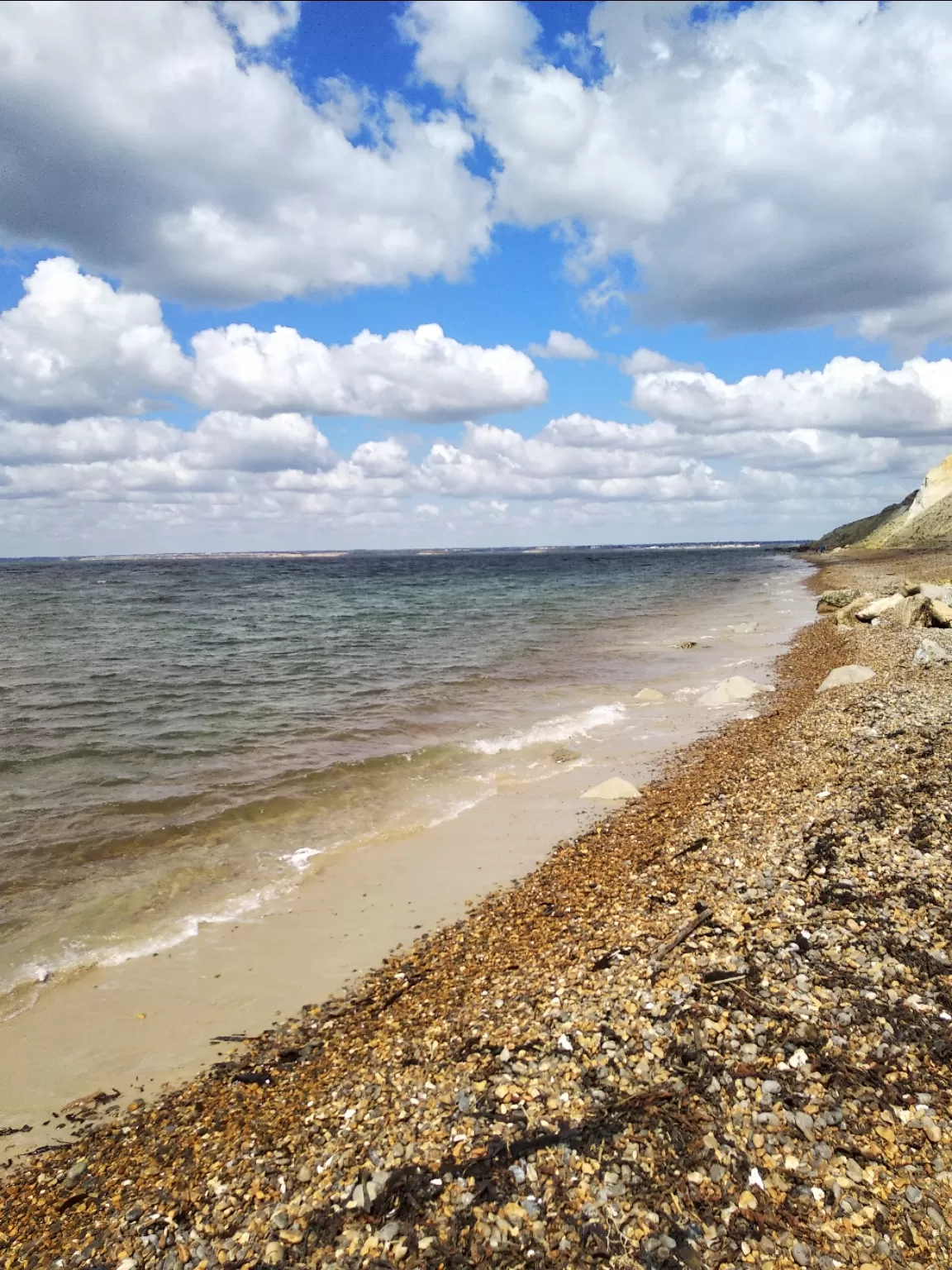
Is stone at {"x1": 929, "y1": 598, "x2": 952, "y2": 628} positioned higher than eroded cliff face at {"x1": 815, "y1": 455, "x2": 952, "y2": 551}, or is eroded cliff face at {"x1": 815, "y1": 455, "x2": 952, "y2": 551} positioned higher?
eroded cliff face at {"x1": 815, "y1": 455, "x2": 952, "y2": 551}

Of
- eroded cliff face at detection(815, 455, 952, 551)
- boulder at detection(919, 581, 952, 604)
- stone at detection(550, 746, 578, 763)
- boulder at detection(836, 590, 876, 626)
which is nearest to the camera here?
stone at detection(550, 746, 578, 763)

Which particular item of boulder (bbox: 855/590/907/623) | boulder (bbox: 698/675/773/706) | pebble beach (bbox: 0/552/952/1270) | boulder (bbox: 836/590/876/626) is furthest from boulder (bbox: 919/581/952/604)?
pebble beach (bbox: 0/552/952/1270)

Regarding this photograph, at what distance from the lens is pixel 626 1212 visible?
4266mm

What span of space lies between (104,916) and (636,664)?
22.0 m

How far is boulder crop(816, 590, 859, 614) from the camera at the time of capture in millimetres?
38656

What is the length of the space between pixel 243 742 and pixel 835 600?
35.7 metres

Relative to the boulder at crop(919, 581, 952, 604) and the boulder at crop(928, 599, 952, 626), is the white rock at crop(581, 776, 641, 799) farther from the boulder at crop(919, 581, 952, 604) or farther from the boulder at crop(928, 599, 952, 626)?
the boulder at crop(919, 581, 952, 604)

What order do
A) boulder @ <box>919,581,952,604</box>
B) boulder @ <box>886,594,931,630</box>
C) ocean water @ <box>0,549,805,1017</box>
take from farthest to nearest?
boulder @ <box>919,581,952,604</box> < boulder @ <box>886,594,931,630</box> < ocean water @ <box>0,549,805,1017</box>

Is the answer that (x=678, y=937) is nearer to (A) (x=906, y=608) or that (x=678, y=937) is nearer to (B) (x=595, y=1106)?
(B) (x=595, y=1106)

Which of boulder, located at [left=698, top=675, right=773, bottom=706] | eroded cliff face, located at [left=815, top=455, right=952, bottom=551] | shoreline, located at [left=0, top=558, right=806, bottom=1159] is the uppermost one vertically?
eroded cliff face, located at [left=815, top=455, right=952, bottom=551]

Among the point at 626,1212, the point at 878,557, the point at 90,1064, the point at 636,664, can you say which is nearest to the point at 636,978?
the point at 626,1212

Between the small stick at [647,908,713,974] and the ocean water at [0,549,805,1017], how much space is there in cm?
586

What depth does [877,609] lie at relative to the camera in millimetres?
30500

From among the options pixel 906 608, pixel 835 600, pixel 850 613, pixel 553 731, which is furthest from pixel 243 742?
pixel 835 600
